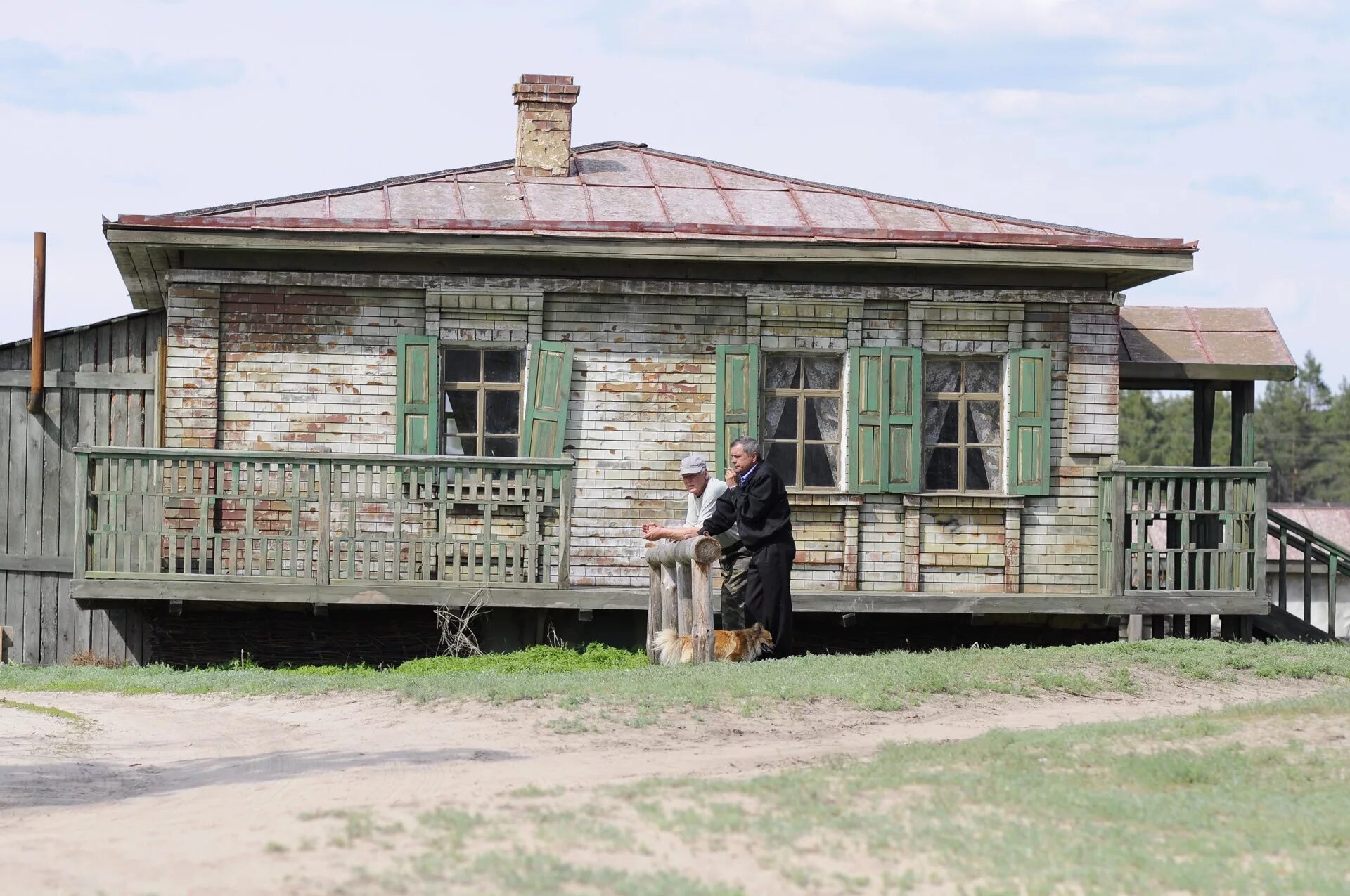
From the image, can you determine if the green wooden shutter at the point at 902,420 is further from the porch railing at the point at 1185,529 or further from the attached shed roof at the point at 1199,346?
the attached shed roof at the point at 1199,346

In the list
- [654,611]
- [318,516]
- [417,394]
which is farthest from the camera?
[417,394]

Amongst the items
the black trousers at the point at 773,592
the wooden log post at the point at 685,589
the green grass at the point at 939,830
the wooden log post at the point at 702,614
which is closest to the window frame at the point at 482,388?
the wooden log post at the point at 685,589

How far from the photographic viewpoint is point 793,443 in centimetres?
1480

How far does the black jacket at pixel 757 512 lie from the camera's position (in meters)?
11.0

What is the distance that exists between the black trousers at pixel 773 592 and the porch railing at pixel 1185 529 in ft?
14.0

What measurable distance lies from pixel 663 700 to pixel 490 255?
620 cm

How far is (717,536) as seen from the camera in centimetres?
1129

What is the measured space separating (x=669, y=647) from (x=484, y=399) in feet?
13.6

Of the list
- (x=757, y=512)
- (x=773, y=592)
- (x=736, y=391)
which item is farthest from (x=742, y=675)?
(x=736, y=391)

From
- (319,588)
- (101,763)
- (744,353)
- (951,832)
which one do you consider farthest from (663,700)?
(744,353)

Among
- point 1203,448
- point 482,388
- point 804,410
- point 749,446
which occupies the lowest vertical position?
point 749,446

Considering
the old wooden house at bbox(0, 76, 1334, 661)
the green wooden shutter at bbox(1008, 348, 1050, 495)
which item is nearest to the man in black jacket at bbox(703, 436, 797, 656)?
the old wooden house at bbox(0, 76, 1334, 661)

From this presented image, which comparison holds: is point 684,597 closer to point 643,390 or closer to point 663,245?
point 643,390

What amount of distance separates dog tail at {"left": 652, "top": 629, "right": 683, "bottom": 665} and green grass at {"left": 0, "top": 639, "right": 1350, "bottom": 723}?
0.18 metres
